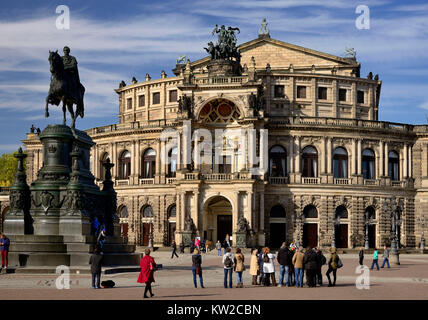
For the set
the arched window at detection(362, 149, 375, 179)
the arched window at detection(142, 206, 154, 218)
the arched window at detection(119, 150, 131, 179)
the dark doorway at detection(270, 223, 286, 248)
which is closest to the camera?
the dark doorway at detection(270, 223, 286, 248)

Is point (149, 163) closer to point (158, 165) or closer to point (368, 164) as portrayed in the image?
point (158, 165)

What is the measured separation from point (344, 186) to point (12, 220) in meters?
49.6

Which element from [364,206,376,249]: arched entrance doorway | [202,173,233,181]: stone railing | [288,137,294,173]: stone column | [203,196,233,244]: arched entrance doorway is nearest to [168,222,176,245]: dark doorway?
[203,196,233,244]: arched entrance doorway

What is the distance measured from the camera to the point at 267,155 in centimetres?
7562

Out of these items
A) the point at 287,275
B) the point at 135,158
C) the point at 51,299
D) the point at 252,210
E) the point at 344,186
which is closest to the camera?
the point at 51,299

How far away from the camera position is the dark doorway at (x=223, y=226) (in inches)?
3055

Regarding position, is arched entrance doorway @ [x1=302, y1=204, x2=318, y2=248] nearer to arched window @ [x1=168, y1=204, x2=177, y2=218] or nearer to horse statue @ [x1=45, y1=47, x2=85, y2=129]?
arched window @ [x1=168, y1=204, x2=177, y2=218]

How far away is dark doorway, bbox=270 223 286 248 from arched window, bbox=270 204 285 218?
3.04 ft

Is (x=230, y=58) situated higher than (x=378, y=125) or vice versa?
(x=230, y=58)

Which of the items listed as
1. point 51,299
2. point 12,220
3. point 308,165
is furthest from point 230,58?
point 51,299

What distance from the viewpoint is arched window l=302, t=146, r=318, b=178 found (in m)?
78.9

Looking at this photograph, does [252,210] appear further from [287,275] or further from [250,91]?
[287,275]

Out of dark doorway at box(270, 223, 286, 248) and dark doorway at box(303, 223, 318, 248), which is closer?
dark doorway at box(303, 223, 318, 248)

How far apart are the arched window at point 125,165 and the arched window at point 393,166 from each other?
29998 mm
